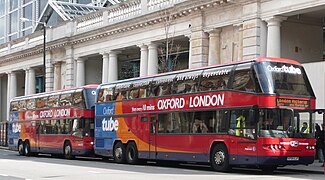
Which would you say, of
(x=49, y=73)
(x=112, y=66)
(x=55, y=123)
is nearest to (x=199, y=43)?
(x=55, y=123)

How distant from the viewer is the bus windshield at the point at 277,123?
64.5 ft

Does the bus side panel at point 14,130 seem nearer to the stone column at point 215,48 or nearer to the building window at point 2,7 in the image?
the stone column at point 215,48

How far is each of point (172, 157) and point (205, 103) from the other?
3155 millimetres

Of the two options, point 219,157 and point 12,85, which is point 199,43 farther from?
point 12,85

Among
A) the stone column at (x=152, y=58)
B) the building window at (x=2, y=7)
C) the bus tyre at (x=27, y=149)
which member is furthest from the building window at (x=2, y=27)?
the stone column at (x=152, y=58)

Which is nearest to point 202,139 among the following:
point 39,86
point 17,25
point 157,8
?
point 157,8

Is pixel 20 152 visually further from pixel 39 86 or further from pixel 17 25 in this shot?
pixel 17 25

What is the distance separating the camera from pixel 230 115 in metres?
20.7

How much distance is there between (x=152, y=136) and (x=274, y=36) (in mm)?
8127

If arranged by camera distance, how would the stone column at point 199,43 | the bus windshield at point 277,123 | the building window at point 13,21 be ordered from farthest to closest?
the building window at point 13,21
the stone column at point 199,43
the bus windshield at point 277,123

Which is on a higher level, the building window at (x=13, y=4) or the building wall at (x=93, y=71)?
the building window at (x=13, y=4)

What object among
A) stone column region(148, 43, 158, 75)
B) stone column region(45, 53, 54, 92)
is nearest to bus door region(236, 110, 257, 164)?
stone column region(148, 43, 158, 75)

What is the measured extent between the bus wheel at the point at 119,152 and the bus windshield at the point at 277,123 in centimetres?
926

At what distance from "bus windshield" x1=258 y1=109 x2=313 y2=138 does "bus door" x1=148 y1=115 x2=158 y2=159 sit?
625 centimetres
